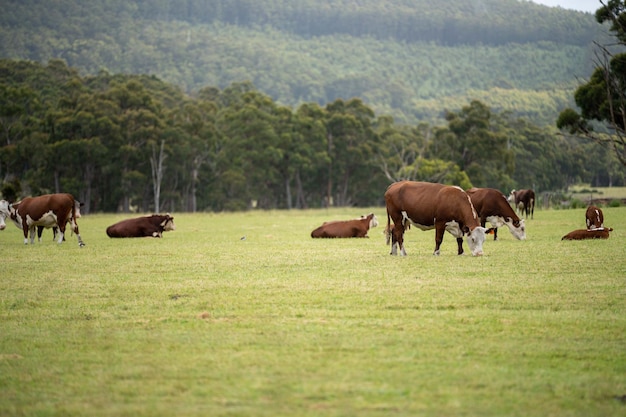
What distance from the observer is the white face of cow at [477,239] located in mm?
17016

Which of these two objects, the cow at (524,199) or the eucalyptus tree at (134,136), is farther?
the eucalyptus tree at (134,136)

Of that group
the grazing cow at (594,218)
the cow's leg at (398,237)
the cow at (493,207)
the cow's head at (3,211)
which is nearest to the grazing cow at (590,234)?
the cow at (493,207)

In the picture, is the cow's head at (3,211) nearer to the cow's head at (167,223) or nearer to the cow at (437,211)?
the cow's head at (167,223)

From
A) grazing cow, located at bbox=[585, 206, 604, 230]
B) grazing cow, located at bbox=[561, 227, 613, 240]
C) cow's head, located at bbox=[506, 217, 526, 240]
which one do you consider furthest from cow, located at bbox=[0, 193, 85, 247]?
grazing cow, located at bbox=[585, 206, 604, 230]

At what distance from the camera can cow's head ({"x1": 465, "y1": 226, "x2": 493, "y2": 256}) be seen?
17000mm

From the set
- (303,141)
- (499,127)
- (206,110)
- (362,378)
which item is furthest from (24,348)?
(499,127)

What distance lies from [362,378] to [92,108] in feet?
219

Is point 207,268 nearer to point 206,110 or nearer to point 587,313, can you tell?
point 587,313

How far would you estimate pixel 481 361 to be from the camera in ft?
25.4

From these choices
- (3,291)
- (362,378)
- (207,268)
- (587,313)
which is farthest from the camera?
(207,268)

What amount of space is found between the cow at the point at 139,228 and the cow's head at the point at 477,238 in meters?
14.2

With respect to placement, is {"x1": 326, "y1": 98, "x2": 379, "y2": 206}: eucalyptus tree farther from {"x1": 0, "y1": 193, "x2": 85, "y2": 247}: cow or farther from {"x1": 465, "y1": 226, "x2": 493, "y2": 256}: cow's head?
{"x1": 465, "y1": 226, "x2": 493, "y2": 256}: cow's head

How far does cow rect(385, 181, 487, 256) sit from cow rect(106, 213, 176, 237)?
12.5 meters

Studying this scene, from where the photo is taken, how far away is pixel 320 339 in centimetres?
877
